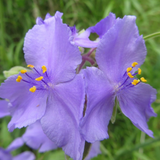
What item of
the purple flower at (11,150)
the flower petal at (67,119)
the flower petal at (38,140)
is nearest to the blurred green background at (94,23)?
the purple flower at (11,150)

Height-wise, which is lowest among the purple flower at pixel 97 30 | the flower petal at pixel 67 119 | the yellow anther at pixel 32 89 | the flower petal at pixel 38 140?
the flower petal at pixel 38 140

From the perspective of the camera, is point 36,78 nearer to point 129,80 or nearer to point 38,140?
point 129,80

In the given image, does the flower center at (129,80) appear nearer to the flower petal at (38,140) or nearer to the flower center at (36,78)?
the flower center at (36,78)

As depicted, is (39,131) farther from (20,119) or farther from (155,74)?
(155,74)

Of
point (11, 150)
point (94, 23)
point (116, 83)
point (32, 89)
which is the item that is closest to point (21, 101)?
point (32, 89)

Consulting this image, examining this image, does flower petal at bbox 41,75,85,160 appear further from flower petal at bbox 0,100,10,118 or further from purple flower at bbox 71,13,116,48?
flower petal at bbox 0,100,10,118

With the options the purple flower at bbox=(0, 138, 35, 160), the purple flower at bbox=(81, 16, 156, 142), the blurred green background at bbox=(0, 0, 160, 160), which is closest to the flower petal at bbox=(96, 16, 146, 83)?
the purple flower at bbox=(81, 16, 156, 142)

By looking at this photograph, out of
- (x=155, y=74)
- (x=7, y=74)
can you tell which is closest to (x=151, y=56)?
(x=155, y=74)
